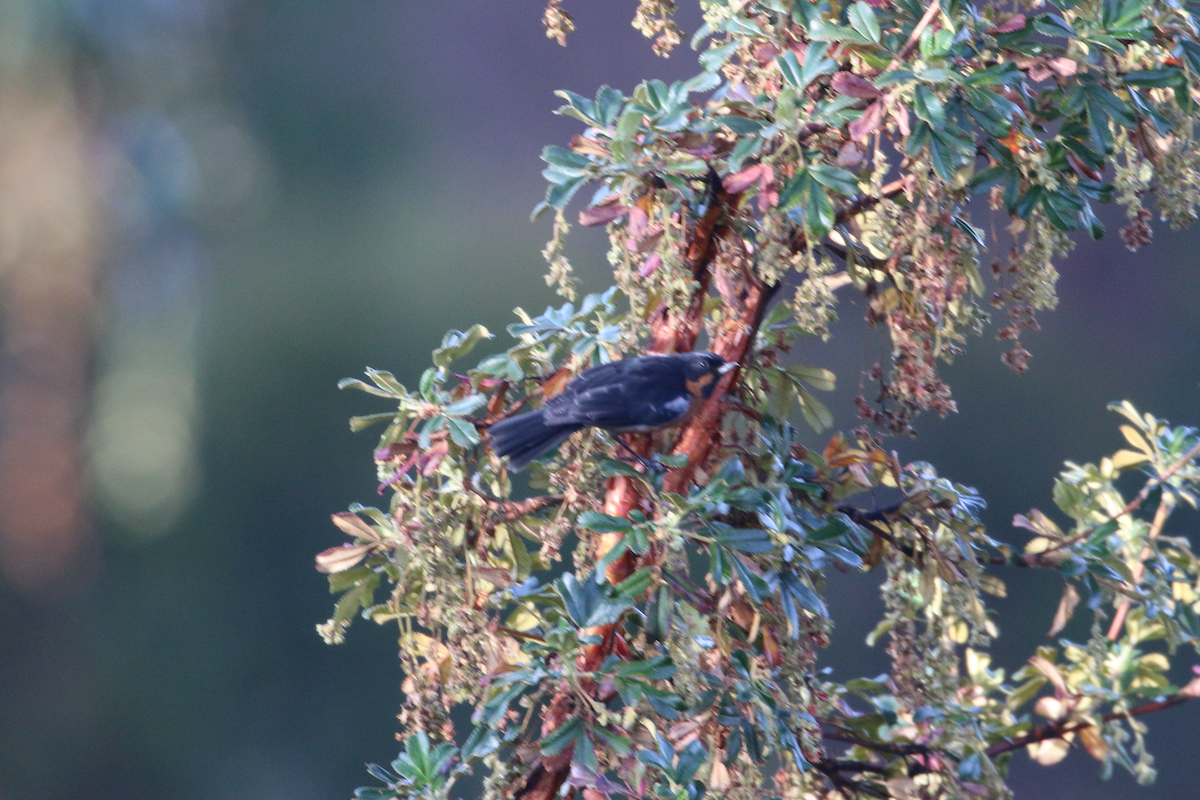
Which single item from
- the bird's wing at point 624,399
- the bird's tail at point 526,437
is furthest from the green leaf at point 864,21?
the bird's tail at point 526,437

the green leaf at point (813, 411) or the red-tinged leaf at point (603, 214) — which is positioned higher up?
the red-tinged leaf at point (603, 214)

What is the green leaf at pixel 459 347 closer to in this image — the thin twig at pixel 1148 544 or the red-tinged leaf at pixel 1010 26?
the red-tinged leaf at pixel 1010 26

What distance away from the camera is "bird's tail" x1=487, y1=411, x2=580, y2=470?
0.97 metres

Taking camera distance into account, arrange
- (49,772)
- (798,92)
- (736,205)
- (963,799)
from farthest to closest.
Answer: (49,772) → (963,799) → (736,205) → (798,92)

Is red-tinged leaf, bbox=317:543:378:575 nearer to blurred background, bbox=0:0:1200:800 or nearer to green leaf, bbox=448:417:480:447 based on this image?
green leaf, bbox=448:417:480:447

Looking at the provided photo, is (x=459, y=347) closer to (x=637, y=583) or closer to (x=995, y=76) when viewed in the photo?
(x=637, y=583)

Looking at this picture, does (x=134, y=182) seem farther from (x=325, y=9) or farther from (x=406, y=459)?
(x=406, y=459)

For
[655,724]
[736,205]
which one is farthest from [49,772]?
[736,205]

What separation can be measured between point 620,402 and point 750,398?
189mm

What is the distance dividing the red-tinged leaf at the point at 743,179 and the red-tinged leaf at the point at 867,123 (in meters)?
0.08

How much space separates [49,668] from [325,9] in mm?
1742

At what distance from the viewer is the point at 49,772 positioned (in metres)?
2.22

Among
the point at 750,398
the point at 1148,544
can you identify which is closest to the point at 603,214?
the point at 750,398

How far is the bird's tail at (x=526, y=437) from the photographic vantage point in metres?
0.97
